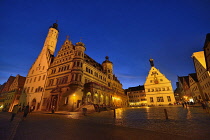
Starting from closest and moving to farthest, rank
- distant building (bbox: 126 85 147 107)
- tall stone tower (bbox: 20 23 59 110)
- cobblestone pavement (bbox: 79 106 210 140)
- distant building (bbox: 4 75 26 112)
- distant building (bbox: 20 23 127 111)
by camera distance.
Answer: cobblestone pavement (bbox: 79 106 210 140) < distant building (bbox: 20 23 127 111) < tall stone tower (bbox: 20 23 59 110) < distant building (bbox: 4 75 26 112) < distant building (bbox: 126 85 147 107)

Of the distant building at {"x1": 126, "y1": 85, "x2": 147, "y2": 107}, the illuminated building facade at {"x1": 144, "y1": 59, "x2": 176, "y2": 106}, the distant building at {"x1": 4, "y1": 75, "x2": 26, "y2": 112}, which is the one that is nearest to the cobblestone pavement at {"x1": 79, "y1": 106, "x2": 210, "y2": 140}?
the illuminated building facade at {"x1": 144, "y1": 59, "x2": 176, "y2": 106}

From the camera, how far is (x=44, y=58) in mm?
38750

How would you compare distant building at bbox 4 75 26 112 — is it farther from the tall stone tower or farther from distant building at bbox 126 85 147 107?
distant building at bbox 126 85 147 107

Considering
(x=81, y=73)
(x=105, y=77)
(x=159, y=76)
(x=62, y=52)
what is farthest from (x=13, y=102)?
(x=159, y=76)

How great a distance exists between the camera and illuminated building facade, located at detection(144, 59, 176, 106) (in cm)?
3919

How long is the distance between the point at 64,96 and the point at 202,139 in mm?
26888

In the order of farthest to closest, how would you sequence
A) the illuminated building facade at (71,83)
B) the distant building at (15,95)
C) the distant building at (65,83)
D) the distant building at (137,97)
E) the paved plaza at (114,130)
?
the distant building at (137,97) → the distant building at (15,95) → the distant building at (65,83) → the illuminated building facade at (71,83) → the paved plaza at (114,130)

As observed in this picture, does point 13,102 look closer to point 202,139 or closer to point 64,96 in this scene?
point 64,96

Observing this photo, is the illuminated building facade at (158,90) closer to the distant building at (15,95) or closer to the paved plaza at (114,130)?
the paved plaza at (114,130)

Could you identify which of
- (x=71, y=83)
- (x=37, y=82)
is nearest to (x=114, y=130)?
(x=71, y=83)

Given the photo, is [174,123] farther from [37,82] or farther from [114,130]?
[37,82]

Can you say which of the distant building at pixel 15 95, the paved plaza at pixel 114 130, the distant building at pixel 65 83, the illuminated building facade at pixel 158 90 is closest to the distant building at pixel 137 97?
the illuminated building facade at pixel 158 90

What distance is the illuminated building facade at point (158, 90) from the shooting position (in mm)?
39188

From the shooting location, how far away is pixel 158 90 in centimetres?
4097
